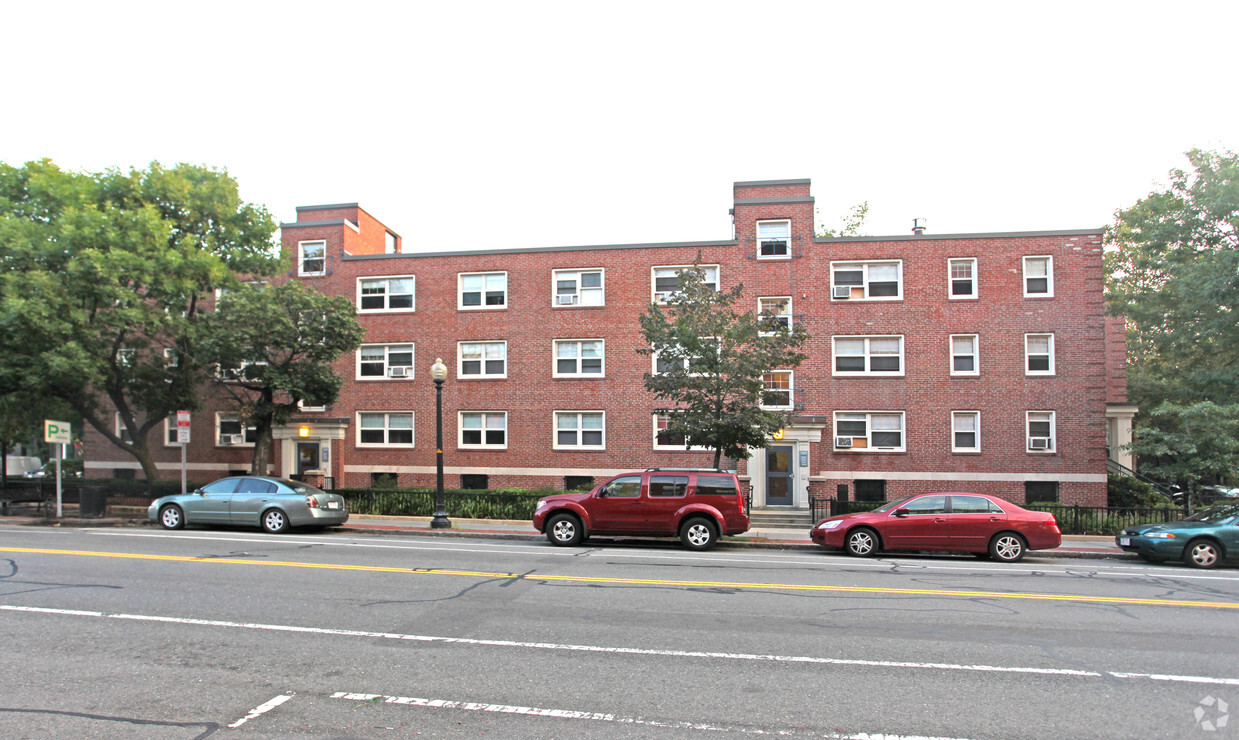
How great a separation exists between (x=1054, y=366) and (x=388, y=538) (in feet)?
70.9

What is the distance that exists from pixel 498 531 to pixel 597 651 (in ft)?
38.3

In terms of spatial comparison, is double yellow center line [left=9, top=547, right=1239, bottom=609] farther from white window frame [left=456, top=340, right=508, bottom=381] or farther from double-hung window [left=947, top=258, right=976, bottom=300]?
double-hung window [left=947, top=258, right=976, bottom=300]

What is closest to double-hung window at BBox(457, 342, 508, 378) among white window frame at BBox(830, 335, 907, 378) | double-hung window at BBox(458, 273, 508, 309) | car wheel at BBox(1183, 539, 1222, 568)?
double-hung window at BBox(458, 273, 508, 309)

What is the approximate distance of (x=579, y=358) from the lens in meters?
26.4

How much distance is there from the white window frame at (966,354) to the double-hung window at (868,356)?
1.63 metres

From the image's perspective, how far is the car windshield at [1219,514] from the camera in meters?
14.3

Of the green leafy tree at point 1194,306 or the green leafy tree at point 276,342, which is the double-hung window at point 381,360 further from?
the green leafy tree at point 1194,306

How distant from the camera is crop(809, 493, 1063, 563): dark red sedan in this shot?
47.6 ft

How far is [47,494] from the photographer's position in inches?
934

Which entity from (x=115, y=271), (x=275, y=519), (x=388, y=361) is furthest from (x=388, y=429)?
(x=115, y=271)

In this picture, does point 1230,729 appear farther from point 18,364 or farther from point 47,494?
point 47,494

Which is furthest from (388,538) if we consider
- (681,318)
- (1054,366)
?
(1054,366)

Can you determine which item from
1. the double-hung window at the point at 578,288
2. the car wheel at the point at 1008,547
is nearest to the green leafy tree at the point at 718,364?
the car wheel at the point at 1008,547

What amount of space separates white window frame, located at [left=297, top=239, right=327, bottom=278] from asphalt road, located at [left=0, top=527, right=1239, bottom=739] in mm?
17357
